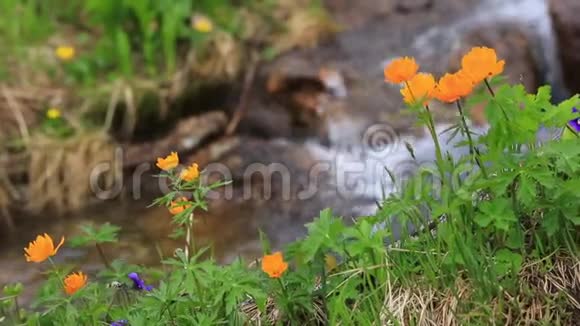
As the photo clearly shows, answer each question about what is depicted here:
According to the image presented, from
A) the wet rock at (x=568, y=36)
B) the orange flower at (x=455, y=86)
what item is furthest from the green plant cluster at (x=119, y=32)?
the orange flower at (x=455, y=86)

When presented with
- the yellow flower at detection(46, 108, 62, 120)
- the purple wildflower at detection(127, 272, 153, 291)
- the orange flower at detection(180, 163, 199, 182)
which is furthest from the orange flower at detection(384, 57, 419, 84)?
the yellow flower at detection(46, 108, 62, 120)

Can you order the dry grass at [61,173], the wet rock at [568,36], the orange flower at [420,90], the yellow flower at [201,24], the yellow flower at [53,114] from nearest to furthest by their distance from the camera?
the orange flower at [420,90] < the dry grass at [61,173] < the yellow flower at [53,114] < the wet rock at [568,36] < the yellow flower at [201,24]

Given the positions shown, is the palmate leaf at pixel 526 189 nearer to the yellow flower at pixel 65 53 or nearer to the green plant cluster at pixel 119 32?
the green plant cluster at pixel 119 32

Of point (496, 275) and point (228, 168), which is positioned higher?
point (496, 275)

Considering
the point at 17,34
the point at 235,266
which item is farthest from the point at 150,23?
the point at 235,266

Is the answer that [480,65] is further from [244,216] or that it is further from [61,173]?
[61,173]

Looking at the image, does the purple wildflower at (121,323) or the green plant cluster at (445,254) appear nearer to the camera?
the green plant cluster at (445,254)

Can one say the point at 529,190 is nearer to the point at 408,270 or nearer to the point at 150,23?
the point at 408,270
